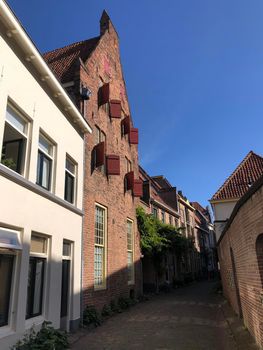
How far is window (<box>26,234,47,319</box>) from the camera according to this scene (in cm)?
782

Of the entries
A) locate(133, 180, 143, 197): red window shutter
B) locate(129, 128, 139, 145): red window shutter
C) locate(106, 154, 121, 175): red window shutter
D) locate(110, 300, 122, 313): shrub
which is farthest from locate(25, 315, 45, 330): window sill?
locate(129, 128, 139, 145): red window shutter

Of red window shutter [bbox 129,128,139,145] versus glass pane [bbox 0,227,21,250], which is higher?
red window shutter [bbox 129,128,139,145]

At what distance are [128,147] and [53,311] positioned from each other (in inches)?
457

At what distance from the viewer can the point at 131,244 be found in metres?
17.5

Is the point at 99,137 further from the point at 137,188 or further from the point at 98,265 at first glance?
the point at 98,265

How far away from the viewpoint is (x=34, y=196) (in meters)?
8.11

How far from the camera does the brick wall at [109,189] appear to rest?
12.2 metres

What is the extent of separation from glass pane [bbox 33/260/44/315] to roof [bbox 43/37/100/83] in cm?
810

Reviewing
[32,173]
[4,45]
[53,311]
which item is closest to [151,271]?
[53,311]

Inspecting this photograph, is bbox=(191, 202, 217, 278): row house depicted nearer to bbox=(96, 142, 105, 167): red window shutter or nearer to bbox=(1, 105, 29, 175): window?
bbox=(96, 142, 105, 167): red window shutter

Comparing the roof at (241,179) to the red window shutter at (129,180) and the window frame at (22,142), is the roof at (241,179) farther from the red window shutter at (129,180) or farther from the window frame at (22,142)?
the window frame at (22,142)

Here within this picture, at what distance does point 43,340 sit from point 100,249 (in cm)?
628

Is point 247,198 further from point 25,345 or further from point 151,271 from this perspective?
point 151,271

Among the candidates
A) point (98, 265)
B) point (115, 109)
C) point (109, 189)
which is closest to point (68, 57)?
point (115, 109)
